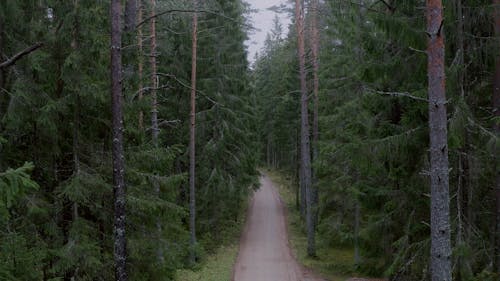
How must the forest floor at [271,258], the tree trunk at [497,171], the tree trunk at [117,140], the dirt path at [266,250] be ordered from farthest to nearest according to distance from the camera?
the dirt path at [266,250] < the forest floor at [271,258] < the tree trunk at [497,171] < the tree trunk at [117,140]

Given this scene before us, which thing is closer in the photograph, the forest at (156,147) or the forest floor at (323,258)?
the forest at (156,147)

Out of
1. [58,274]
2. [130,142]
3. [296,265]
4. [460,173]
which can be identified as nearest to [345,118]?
[296,265]

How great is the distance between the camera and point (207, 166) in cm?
2191

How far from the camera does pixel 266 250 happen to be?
69.4 ft

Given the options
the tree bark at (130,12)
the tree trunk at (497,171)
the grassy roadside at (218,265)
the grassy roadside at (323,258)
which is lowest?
the grassy roadside at (323,258)

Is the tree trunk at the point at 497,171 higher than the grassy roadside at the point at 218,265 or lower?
higher

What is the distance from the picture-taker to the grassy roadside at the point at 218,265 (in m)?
16.2

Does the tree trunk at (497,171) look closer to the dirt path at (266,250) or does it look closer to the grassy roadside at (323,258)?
the grassy roadside at (323,258)

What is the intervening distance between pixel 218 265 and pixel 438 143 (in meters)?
13.2

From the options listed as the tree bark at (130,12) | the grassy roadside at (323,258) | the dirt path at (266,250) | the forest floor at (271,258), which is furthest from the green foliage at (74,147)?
the grassy roadside at (323,258)

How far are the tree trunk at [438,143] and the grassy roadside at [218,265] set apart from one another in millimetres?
10412

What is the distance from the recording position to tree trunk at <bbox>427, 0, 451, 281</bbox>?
22.1 ft

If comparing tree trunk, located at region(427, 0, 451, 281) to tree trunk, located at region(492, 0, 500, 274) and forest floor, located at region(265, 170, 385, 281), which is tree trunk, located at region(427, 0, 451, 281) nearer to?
tree trunk, located at region(492, 0, 500, 274)

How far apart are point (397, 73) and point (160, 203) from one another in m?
5.99
